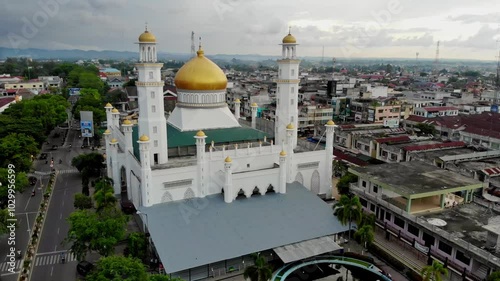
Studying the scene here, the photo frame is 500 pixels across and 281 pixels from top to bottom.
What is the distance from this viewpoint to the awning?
2916 cm

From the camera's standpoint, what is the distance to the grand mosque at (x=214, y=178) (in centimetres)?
2986

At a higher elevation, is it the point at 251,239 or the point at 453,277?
the point at 251,239

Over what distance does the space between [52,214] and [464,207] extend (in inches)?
1645

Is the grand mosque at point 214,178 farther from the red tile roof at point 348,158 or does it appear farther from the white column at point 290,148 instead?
the red tile roof at point 348,158

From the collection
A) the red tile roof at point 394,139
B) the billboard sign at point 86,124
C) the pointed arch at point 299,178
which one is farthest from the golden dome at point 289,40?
the billboard sign at point 86,124

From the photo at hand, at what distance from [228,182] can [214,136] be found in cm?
756

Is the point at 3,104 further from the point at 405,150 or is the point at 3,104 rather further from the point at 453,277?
the point at 453,277

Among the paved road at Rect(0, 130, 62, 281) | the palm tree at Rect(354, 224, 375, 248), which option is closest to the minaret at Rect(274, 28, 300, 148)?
the palm tree at Rect(354, 224, 375, 248)

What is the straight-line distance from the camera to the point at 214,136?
135 feet

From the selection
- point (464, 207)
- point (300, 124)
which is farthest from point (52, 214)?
point (300, 124)

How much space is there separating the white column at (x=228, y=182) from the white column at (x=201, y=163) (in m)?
2.35

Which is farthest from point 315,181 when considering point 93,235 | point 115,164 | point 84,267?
point 84,267

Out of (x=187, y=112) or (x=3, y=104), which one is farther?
(x=3, y=104)

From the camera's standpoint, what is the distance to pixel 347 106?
89.6 metres
